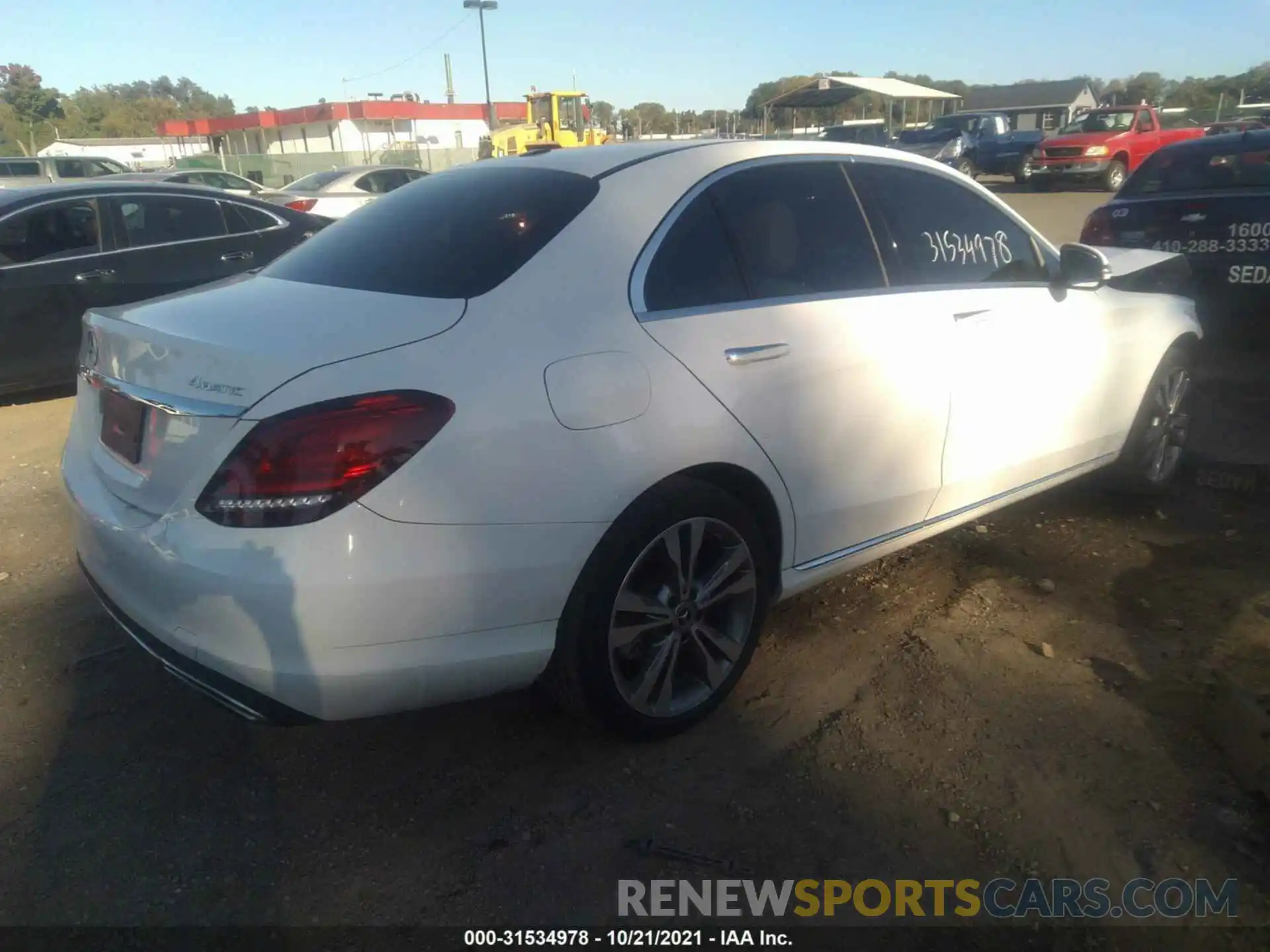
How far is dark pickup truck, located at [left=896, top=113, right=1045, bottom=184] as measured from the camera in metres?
25.8

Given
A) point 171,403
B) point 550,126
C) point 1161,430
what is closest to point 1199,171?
point 1161,430

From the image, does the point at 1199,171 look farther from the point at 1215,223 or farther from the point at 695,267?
the point at 695,267

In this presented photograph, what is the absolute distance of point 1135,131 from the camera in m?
23.0

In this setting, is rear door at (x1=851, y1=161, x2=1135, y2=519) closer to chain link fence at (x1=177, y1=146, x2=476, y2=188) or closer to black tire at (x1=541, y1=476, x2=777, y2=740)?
black tire at (x1=541, y1=476, x2=777, y2=740)

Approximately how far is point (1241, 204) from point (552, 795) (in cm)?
611

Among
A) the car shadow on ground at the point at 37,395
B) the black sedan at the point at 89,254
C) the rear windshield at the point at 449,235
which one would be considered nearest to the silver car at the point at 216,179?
the black sedan at the point at 89,254

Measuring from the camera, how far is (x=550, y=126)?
29016 mm

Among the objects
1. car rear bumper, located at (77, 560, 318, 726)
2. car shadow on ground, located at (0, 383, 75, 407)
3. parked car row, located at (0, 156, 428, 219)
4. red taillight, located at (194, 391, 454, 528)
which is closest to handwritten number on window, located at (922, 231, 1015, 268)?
red taillight, located at (194, 391, 454, 528)

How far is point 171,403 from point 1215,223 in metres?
6.57

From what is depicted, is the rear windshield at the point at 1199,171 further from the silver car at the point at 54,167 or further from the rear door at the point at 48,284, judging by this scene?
the silver car at the point at 54,167

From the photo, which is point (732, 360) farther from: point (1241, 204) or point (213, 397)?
point (1241, 204)

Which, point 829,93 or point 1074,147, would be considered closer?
point 1074,147

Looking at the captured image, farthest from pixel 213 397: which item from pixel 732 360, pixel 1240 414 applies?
pixel 1240 414

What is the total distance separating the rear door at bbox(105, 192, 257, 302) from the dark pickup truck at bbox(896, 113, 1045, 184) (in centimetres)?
2099
